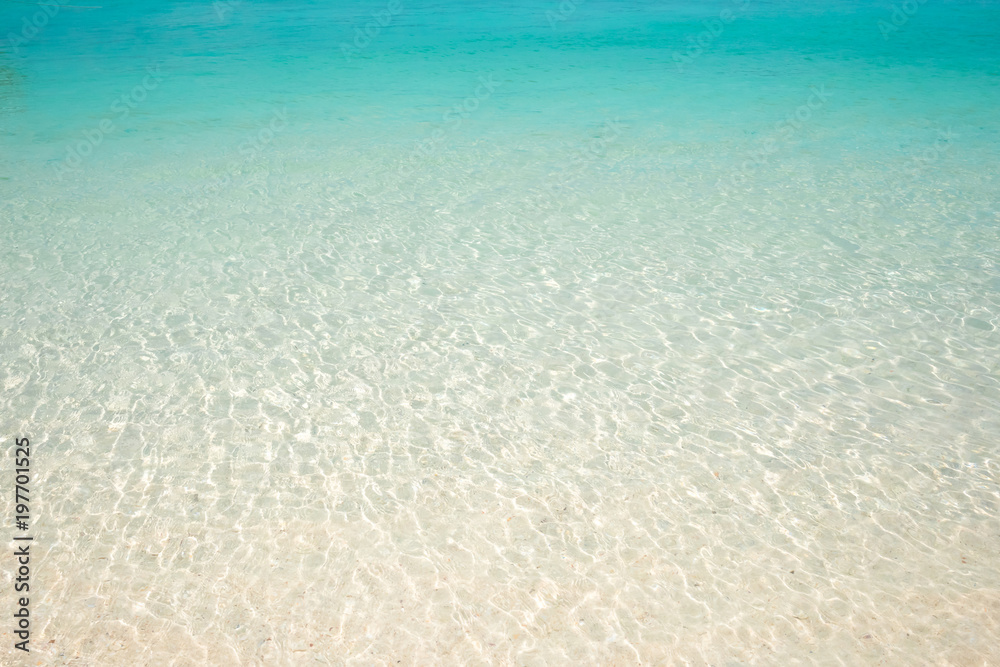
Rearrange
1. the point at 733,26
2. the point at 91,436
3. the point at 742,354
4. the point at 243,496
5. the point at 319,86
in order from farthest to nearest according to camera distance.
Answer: the point at 733,26 < the point at 319,86 < the point at 742,354 < the point at 91,436 < the point at 243,496

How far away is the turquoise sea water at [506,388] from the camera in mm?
2340

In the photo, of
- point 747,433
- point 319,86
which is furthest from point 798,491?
point 319,86

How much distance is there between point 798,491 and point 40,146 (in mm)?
7354

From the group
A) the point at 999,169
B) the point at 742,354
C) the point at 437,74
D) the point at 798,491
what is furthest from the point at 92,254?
the point at 999,169

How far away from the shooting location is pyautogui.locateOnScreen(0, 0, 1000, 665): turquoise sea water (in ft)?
7.68

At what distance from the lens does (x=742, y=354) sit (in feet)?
12.1

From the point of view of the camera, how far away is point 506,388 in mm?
3438

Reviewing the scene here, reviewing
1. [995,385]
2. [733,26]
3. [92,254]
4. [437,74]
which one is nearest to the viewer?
[995,385]

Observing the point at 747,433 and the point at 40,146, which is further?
the point at 40,146

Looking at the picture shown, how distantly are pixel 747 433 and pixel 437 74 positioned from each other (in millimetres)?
8540

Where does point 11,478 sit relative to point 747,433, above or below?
above

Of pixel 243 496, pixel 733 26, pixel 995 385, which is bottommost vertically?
pixel 733 26

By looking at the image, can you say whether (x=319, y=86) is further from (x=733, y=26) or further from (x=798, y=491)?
(x=733, y=26)

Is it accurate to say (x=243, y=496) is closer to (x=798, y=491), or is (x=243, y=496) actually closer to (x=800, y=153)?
(x=798, y=491)
